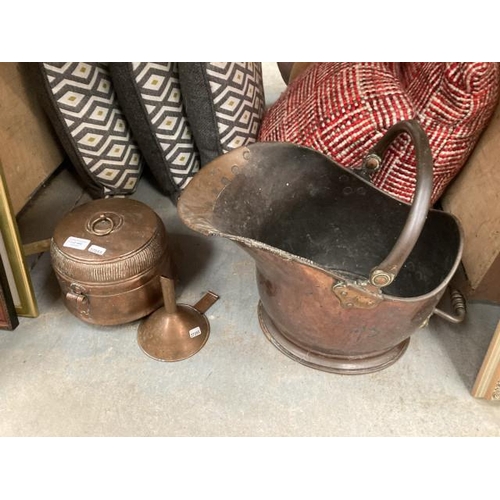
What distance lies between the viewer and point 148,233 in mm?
1171

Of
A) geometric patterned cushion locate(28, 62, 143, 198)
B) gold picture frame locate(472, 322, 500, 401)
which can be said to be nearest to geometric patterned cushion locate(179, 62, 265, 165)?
geometric patterned cushion locate(28, 62, 143, 198)

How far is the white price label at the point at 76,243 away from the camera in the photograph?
1.12 metres

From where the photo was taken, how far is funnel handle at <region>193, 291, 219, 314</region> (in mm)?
1290

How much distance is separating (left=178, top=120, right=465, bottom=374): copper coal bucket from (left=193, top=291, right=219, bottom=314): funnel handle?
0.43 feet

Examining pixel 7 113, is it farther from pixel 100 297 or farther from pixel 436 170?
pixel 436 170

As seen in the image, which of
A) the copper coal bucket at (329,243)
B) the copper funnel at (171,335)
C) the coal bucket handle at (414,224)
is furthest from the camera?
the copper funnel at (171,335)

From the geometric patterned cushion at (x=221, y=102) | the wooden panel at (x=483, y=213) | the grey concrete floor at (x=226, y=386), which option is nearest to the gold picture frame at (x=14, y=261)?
the grey concrete floor at (x=226, y=386)

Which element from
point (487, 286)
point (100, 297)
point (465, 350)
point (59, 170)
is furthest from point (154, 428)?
point (59, 170)

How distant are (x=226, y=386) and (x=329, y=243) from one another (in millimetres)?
440

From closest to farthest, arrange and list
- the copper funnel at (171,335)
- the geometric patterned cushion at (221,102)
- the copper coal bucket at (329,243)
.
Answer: the copper coal bucket at (329,243), the copper funnel at (171,335), the geometric patterned cushion at (221,102)

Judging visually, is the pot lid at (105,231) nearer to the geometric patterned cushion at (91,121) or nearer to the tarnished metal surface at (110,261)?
the tarnished metal surface at (110,261)

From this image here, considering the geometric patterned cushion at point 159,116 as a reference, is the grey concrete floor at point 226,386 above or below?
below

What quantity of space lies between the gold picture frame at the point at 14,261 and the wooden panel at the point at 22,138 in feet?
1.09

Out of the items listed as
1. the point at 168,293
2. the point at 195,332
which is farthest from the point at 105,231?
the point at 195,332
